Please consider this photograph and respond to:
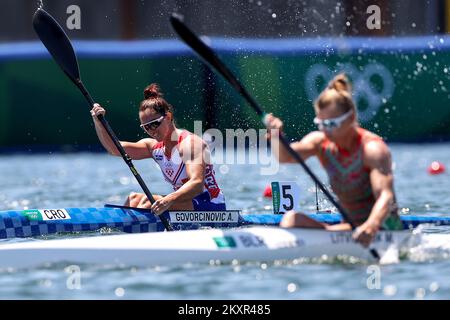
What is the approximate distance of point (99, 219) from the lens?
34.8 ft

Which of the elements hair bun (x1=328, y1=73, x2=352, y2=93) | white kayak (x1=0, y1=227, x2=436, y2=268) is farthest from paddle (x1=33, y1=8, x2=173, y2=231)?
hair bun (x1=328, y1=73, x2=352, y2=93)

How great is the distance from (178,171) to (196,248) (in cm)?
251

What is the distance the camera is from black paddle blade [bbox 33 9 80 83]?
1109cm

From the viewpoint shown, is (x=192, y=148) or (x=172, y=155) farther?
(x=172, y=155)

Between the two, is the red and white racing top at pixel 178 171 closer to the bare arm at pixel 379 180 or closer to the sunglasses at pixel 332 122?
the sunglasses at pixel 332 122

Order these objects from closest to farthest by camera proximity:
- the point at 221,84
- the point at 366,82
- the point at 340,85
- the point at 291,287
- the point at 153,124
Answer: the point at 291,287 < the point at 340,85 < the point at 153,124 < the point at 221,84 < the point at 366,82

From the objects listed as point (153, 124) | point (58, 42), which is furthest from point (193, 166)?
point (58, 42)

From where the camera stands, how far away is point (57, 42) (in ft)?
36.6

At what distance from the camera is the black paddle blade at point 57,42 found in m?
11.1

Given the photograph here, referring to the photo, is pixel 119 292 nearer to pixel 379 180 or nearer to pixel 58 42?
pixel 379 180

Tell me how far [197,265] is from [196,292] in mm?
864

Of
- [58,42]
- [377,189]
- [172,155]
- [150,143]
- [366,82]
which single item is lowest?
[377,189]
